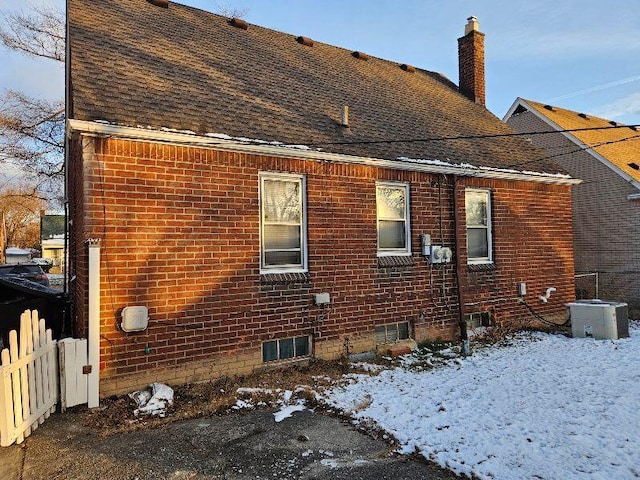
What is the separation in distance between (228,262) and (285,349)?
1842mm

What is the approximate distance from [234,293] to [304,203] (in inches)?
80.5

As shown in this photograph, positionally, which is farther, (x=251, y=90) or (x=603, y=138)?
(x=603, y=138)

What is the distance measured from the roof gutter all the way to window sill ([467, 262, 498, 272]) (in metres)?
2.04

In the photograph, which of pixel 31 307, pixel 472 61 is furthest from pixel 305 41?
pixel 31 307

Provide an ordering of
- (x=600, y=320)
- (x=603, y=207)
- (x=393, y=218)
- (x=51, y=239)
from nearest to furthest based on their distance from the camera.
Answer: (x=393, y=218), (x=600, y=320), (x=603, y=207), (x=51, y=239)

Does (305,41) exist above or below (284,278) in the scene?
above

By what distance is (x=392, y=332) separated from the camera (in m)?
8.87

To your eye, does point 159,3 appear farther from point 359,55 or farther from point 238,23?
point 359,55

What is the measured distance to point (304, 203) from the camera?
7.87m

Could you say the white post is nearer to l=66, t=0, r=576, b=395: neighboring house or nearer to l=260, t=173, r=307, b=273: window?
l=66, t=0, r=576, b=395: neighboring house

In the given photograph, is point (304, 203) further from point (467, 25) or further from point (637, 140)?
point (637, 140)

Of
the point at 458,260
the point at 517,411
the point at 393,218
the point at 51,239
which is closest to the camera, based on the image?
the point at 517,411

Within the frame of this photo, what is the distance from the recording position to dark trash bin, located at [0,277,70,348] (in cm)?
812

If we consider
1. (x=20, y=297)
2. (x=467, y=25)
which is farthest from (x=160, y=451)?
(x=467, y=25)
